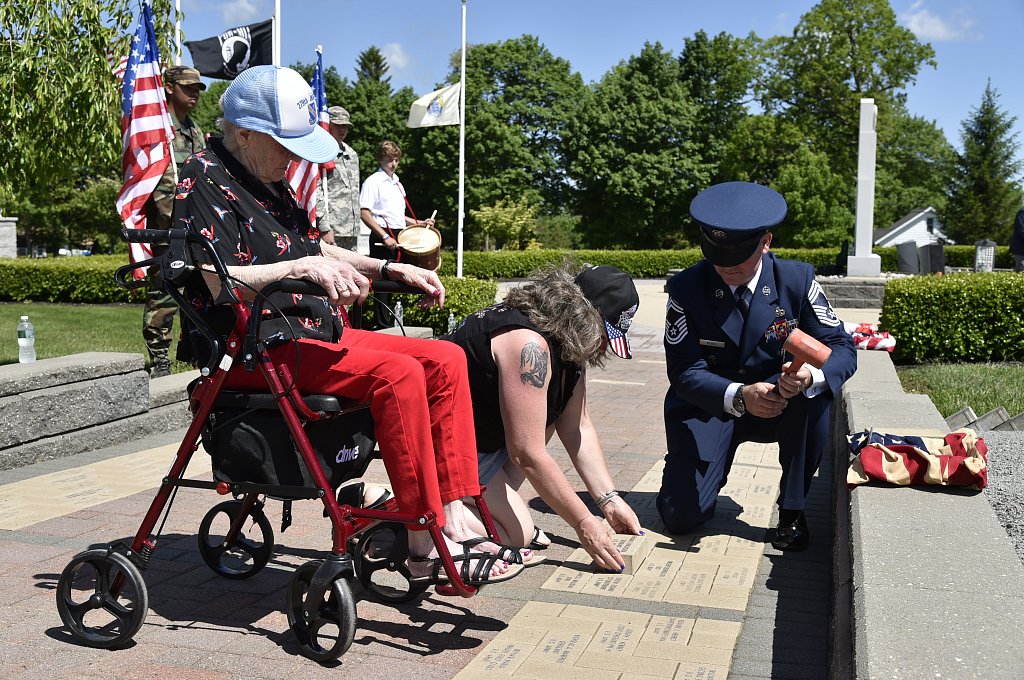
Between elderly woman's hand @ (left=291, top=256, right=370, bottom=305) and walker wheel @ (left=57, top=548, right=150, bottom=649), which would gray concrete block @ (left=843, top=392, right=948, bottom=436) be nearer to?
elderly woman's hand @ (left=291, top=256, right=370, bottom=305)

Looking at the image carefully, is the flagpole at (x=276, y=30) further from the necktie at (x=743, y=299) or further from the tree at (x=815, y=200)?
the tree at (x=815, y=200)

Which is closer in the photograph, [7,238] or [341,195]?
[341,195]

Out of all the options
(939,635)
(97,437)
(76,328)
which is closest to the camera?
(939,635)

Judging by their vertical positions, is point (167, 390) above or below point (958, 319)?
below

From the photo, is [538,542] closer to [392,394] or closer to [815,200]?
[392,394]

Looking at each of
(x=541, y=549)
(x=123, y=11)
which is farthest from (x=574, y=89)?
(x=541, y=549)

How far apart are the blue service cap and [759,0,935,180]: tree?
157 ft

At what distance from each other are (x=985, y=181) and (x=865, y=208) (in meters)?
47.5

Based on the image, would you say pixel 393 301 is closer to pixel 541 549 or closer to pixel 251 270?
pixel 541 549

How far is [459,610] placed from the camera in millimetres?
3471

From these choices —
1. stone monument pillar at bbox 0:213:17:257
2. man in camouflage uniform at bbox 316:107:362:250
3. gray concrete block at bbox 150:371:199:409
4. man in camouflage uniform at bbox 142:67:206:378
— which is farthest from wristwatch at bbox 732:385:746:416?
Result: stone monument pillar at bbox 0:213:17:257

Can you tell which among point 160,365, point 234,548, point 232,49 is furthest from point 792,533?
point 232,49

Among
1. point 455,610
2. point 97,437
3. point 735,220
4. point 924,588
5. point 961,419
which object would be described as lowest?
point 455,610

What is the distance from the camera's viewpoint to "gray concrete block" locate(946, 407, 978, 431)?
21.0ft
